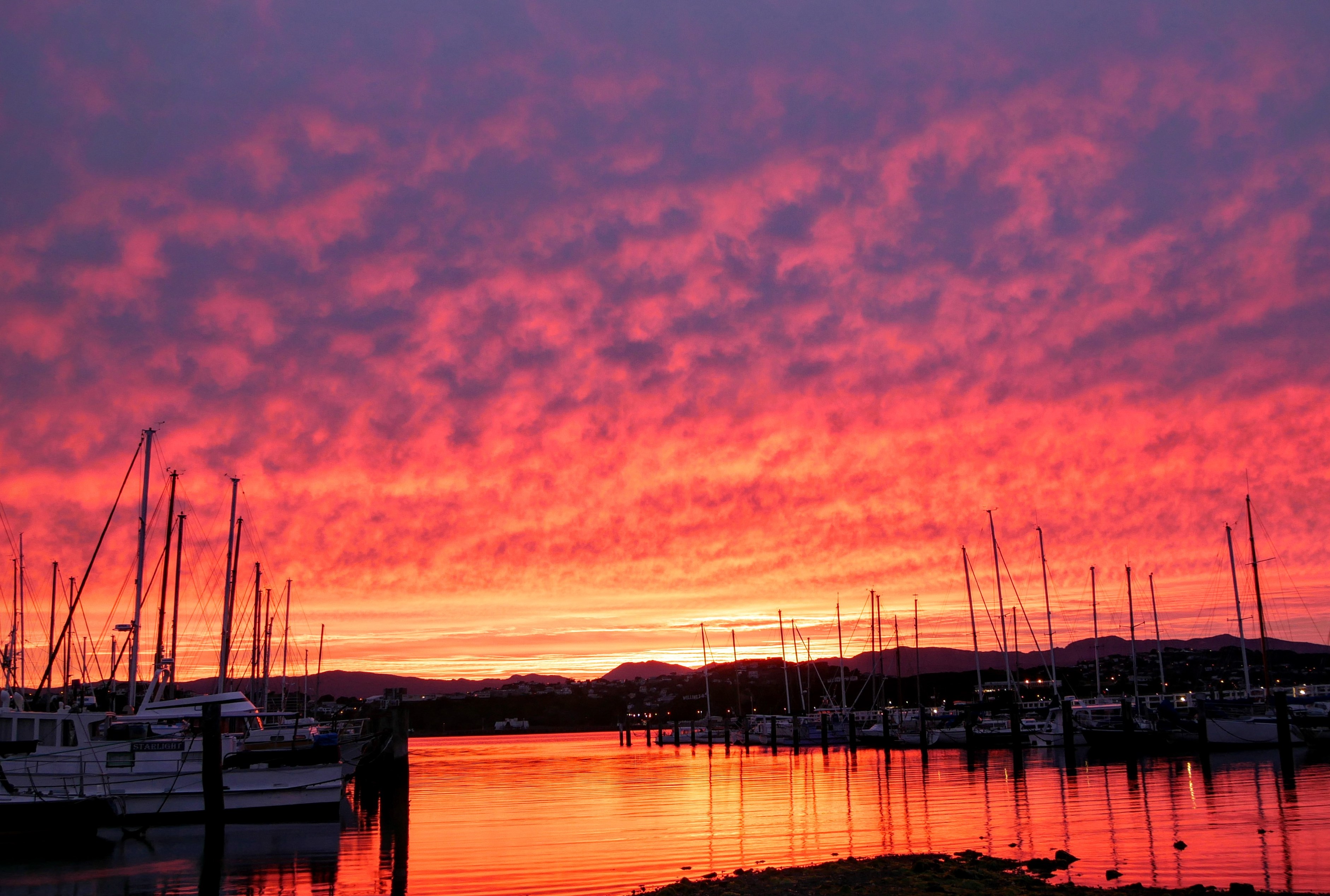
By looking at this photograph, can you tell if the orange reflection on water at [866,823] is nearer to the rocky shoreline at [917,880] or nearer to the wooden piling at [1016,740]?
the wooden piling at [1016,740]

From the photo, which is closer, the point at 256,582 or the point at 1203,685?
the point at 256,582

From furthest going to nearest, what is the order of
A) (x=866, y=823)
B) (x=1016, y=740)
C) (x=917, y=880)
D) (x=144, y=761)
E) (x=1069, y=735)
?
(x=1016, y=740) < (x=1069, y=735) < (x=144, y=761) < (x=866, y=823) < (x=917, y=880)

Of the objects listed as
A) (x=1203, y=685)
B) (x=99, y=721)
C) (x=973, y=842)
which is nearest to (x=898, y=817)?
(x=973, y=842)

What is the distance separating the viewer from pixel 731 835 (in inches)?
1453

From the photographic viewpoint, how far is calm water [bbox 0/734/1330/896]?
90.6 ft

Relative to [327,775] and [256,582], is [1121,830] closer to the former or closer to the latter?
[327,775]

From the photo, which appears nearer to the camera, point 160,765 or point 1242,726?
point 160,765

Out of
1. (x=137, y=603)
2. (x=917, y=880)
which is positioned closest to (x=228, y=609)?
(x=137, y=603)

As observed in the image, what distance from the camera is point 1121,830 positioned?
3259 cm

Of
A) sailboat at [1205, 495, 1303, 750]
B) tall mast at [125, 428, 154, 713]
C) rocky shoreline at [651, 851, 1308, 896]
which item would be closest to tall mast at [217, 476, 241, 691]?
tall mast at [125, 428, 154, 713]

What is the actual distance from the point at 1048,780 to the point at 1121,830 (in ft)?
81.9

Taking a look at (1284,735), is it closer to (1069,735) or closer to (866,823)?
(1069,735)

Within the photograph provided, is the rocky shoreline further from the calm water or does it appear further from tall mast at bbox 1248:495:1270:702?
tall mast at bbox 1248:495:1270:702

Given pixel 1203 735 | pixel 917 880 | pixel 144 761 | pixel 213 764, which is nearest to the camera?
pixel 917 880
